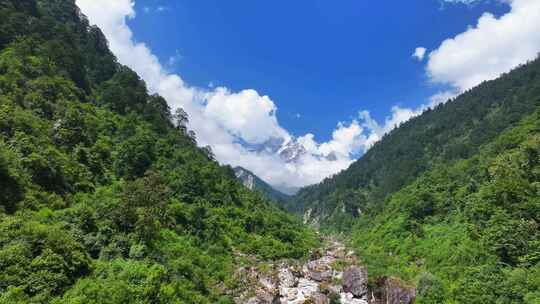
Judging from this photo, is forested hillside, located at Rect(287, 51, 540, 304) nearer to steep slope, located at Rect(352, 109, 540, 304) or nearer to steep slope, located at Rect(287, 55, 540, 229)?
Result: steep slope, located at Rect(352, 109, 540, 304)

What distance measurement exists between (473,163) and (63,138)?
83.7 m

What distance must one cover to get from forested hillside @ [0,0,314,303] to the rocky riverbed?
10.0ft

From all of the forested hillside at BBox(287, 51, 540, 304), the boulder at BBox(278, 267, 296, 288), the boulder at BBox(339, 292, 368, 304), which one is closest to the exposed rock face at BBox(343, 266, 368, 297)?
the boulder at BBox(339, 292, 368, 304)

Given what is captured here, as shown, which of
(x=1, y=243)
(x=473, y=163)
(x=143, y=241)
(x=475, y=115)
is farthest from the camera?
(x=475, y=115)

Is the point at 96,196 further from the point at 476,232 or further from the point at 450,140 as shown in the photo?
the point at 450,140

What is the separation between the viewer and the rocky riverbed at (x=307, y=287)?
131 ft

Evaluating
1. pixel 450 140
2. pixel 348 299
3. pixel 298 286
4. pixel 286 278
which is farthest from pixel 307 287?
pixel 450 140

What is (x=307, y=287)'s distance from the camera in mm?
49406

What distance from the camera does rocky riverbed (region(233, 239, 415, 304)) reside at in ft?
131

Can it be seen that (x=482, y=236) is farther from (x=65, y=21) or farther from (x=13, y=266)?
(x=65, y=21)

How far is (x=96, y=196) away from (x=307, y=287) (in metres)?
32.2

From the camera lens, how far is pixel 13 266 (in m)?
22.4

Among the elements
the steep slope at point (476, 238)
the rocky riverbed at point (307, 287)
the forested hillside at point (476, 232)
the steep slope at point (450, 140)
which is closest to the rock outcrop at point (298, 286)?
the rocky riverbed at point (307, 287)

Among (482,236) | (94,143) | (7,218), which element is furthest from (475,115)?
(7,218)
